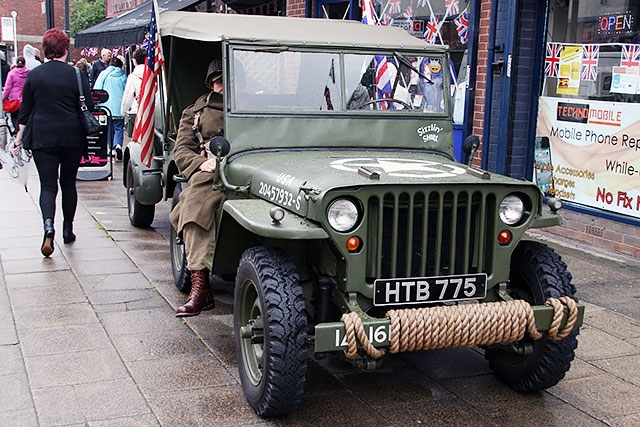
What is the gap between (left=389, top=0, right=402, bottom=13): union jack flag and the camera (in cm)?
1067

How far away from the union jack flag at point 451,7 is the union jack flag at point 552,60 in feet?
4.88

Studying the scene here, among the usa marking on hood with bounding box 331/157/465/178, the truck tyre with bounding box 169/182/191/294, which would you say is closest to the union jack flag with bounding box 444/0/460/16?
the truck tyre with bounding box 169/182/191/294

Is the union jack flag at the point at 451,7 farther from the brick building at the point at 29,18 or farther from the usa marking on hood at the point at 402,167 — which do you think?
the brick building at the point at 29,18

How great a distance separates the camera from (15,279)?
6.55m

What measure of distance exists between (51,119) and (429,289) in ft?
14.3

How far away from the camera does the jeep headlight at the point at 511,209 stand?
4.18 metres

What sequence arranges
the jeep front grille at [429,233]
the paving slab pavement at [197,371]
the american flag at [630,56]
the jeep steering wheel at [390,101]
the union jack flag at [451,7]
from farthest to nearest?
the union jack flag at [451,7] < the american flag at [630,56] < the jeep steering wheel at [390,101] < the paving slab pavement at [197,371] < the jeep front grille at [429,233]

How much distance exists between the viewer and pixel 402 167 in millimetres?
4465

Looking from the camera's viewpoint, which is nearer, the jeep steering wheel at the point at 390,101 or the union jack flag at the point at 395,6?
the jeep steering wheel at the point at 390,101

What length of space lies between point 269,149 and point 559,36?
452 cm

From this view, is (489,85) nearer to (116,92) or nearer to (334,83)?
(334,83)

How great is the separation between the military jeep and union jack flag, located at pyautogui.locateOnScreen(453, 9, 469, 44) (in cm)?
Result: 405

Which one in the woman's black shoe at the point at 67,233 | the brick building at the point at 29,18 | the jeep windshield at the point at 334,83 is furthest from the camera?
the brick building at the point at 29,18

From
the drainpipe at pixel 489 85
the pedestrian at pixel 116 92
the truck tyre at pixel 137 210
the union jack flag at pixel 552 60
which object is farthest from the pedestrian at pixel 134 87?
the union jack flag at pixel 552 60
